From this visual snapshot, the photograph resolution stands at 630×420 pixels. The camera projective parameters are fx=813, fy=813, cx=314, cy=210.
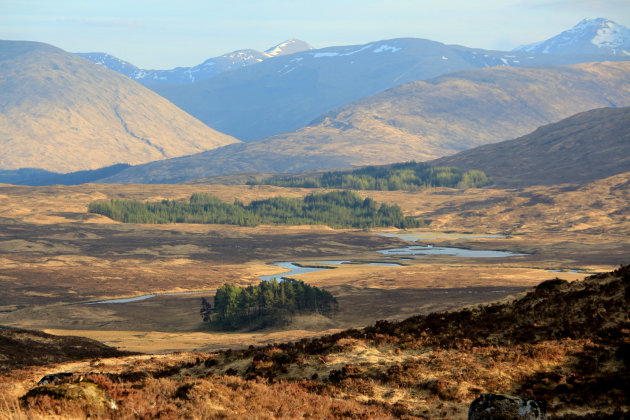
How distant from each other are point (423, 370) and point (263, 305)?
8527 cm

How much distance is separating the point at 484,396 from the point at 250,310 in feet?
321

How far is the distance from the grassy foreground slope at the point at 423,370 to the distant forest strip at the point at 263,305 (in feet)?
221

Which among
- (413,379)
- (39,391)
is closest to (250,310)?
(413,379)

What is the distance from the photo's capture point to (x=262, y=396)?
29.7 metres

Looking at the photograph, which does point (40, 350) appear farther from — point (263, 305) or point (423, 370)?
point (263, 305)

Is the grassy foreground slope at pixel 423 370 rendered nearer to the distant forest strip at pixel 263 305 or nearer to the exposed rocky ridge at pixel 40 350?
the exposed rocky ridge at pixel 40 350

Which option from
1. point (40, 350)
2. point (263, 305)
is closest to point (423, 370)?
point (40, 350)

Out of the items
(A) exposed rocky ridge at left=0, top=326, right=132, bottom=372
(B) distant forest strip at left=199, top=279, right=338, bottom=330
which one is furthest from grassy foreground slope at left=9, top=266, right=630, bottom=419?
(B) distant forest strip at left=199, top=279, right=338, bottom=330

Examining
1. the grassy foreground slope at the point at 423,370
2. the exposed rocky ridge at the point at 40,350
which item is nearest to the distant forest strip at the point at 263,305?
the exposed rocky ridge at the point at 40,350

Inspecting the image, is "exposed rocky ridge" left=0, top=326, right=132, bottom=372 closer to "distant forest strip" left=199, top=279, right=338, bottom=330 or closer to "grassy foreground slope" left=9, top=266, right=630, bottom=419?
"grassy foreground slope" left=9, top=266, right=630, bottom=419

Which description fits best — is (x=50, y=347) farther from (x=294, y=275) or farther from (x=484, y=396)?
(x=294, y=275)

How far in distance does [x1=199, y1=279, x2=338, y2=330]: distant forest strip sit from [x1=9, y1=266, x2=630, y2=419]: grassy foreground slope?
67.2 meters

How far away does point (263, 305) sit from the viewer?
120 m

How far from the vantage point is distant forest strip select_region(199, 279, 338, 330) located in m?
117
